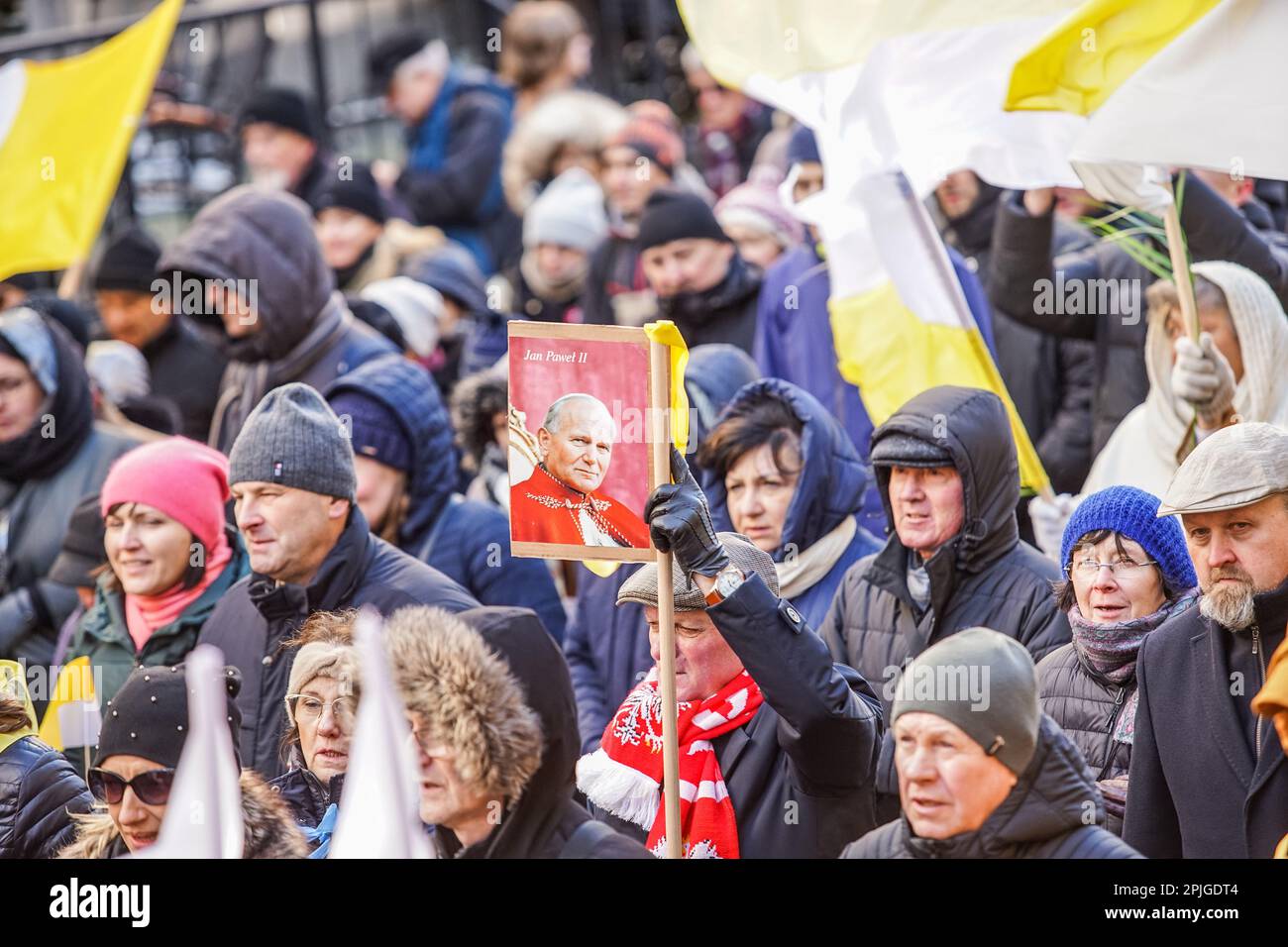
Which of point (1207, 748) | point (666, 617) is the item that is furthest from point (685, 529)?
point (1207, 748)

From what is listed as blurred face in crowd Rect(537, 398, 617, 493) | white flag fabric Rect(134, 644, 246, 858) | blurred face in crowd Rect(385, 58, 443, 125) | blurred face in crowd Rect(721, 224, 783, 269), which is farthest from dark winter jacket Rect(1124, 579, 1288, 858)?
blurred face in crowd Rect(385, 58, 443, 125)

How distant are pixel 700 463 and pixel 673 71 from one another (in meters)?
8.32

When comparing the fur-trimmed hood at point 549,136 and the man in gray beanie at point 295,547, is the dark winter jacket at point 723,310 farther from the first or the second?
the man in gray beanie at point 295,547

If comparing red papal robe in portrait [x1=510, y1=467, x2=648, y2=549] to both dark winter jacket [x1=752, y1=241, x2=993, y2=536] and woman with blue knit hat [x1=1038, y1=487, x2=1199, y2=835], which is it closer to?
woman with blue knit hat [x1=1038, y1=487, x2=1199, y2=835]

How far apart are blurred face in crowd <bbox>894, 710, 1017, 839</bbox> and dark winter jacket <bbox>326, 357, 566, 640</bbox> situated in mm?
2110

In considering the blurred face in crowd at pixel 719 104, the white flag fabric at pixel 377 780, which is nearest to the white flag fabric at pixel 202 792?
the white flag fabric at pixel 377 780

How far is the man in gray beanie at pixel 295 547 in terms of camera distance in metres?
5.11

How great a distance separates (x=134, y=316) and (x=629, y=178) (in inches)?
86.0

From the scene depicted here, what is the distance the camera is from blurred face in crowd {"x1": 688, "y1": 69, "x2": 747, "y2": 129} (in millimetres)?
11062

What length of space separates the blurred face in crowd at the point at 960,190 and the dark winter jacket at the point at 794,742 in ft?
11.0

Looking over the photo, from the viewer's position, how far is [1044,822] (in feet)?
12.9

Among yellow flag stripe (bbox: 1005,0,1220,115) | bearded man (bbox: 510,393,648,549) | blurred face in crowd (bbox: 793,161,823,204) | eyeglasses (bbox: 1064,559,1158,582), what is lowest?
eyeglasses (bbox: 1064,559,1158,582)

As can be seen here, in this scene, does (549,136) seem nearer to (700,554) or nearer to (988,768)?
(700,554)
